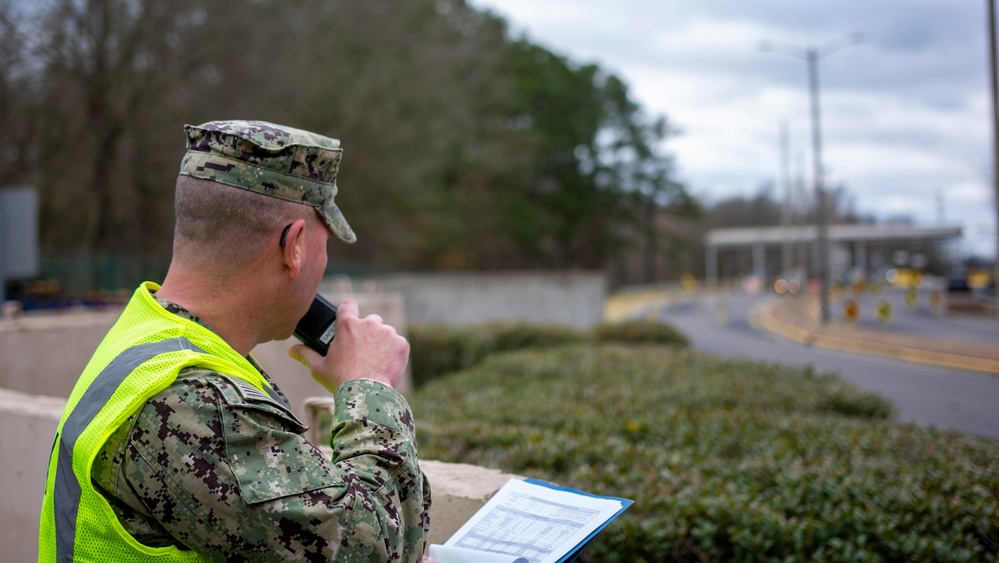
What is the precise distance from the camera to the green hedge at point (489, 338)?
1292 centimetres

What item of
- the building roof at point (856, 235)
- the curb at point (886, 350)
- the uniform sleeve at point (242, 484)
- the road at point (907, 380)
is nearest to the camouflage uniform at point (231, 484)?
the uniform sleeve at point (242, 484)

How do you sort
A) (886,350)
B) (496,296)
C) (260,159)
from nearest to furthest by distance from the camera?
1. (260,159)
2. (886,350)
3. (496,296)

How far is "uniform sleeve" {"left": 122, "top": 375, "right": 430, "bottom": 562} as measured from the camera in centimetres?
149

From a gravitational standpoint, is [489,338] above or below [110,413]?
below

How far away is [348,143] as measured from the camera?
962 inches

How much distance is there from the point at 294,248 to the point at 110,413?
47 cm

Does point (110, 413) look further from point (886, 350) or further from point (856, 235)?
point (856, 235)

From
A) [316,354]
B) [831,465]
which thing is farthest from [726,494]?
[316,354]

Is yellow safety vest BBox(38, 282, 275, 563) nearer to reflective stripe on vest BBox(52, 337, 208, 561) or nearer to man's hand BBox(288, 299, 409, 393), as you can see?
reflective stripe on vest BBox(52, 337, 208, 561)

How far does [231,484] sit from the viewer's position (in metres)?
1.48

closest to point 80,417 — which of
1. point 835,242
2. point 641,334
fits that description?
point 641,334

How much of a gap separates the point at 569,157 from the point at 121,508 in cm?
5009

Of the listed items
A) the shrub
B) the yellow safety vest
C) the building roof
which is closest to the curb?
the shrub

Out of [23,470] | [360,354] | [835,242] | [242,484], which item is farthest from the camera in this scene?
[835,242]
